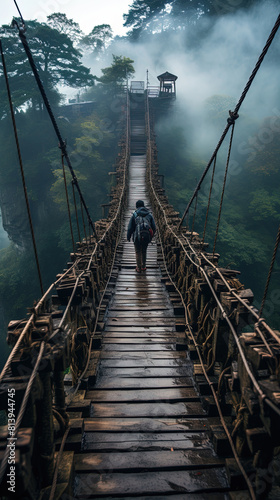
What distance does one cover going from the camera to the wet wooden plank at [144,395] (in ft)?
8.50

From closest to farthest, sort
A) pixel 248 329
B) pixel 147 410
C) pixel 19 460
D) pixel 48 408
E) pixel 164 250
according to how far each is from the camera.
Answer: pixel 19 460 → pixel 48 408 → pixel 147 410 → pixel 164 250 → pixel 248 329

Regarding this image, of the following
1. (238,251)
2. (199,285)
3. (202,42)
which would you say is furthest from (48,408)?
(202,42)

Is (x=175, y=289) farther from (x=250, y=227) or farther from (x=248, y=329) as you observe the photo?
(x=250, y=227)

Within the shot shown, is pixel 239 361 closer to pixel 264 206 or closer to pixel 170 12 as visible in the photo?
pixel 264 206

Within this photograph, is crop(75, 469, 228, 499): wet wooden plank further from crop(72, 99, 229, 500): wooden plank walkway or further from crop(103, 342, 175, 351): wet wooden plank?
crop(103, 342, 175, 351): wet wooden plank

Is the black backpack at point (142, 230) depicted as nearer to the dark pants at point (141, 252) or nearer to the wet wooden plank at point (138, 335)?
the dark pants at point (141, 252)

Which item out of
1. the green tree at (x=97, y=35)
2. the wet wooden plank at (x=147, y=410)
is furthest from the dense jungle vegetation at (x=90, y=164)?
the wet wooden plank at (x=147, y=410)

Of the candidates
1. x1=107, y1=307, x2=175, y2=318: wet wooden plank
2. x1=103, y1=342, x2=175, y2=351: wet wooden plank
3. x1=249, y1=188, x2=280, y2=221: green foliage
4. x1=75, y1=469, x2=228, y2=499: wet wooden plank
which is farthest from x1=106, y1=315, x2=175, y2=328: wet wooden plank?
x1=249, y1=188, x2=280, y2=221: green foliage

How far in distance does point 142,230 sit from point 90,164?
14332mm

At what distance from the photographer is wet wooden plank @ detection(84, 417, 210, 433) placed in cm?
228

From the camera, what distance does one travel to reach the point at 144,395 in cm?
265

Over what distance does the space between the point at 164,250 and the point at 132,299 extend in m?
2.21

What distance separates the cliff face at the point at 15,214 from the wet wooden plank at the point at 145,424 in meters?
19.4

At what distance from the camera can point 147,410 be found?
248cm
